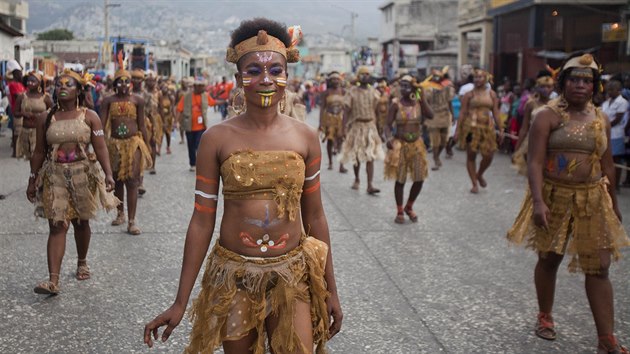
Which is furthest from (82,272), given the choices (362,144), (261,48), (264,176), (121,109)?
(362,144)

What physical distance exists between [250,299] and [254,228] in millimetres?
333

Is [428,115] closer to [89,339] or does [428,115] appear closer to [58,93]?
[58,93]

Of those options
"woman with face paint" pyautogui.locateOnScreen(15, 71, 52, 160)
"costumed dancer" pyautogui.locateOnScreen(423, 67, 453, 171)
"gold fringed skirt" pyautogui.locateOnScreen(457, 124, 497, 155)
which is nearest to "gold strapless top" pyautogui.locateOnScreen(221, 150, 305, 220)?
"gold fringed skirt" pyautogui.locateOnScreen(457, 124, 497, 155)

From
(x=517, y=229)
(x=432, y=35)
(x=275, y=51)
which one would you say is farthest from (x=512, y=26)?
(x=432, y=35)

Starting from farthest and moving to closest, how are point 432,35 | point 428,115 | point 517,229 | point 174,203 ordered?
point 432,35, point 174,203, point 428,115, point 517,229

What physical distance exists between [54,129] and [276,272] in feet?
11.7

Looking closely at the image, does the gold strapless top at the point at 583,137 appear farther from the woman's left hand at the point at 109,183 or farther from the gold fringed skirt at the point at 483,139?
the gold fringed skirt at the point at 483,139

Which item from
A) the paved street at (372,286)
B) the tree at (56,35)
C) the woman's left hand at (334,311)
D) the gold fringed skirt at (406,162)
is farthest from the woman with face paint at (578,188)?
the tree at (56,35)

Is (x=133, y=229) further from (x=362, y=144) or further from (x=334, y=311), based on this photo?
(x=334, y=311)

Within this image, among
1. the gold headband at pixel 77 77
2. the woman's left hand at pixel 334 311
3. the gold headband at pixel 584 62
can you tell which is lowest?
the woman's left hand at pixel 334 311

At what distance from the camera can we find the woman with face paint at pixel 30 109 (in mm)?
11789

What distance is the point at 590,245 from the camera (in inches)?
185

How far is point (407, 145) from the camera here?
927cm

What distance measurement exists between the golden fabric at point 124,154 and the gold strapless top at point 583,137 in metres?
5.26
